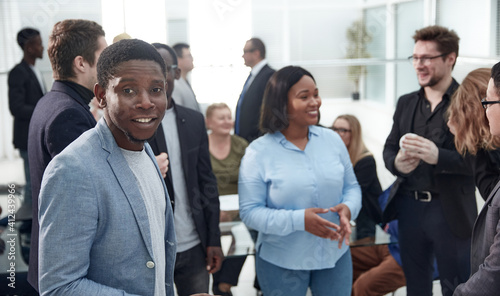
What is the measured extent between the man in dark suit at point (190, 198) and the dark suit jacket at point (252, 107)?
6.52 feet

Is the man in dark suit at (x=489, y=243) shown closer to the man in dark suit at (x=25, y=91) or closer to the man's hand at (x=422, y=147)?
the man's hand at (x=422, y=147)

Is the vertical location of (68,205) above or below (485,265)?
above

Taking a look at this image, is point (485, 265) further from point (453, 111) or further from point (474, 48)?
point (474, 48)

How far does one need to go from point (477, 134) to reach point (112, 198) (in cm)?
167

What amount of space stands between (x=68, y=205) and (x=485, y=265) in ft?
4.02

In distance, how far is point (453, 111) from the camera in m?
2.34

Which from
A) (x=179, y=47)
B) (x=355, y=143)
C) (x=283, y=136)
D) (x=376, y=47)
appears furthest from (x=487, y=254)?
(x=376, y=47)

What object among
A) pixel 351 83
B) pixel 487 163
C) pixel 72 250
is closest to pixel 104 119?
pixel 72 250

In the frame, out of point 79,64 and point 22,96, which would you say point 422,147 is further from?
point 22,96

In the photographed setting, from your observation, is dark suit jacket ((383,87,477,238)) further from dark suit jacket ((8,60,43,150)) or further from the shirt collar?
dark suit jacket ((8,60,43,150))

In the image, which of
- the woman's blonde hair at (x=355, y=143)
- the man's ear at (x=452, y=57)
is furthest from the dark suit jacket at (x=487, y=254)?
the woman's blonde hair at (x=355, y=143)

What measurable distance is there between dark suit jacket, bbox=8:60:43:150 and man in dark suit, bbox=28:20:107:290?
2682 mm

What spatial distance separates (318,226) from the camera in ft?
6.96

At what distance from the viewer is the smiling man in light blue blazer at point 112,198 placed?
1.11 metres
